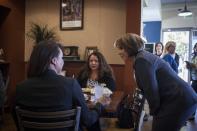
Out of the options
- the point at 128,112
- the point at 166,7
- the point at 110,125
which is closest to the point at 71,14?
the point at 110,125

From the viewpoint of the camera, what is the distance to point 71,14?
4.85m

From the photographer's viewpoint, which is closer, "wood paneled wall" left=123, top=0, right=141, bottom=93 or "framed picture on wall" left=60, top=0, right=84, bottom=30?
"wood paneled wall" left=123, top=0, right=141, bottom=93

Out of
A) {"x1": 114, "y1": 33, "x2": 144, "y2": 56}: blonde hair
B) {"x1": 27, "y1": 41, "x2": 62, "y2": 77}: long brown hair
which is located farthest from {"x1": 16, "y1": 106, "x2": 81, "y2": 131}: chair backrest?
{"x1": 114, "y1": 33, "x2": 144, "y2": 56}: blonde hair

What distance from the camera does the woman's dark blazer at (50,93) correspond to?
4.75 feet

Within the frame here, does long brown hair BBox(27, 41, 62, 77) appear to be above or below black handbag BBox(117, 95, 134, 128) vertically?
above

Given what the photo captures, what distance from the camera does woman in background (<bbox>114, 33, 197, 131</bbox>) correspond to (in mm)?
1851

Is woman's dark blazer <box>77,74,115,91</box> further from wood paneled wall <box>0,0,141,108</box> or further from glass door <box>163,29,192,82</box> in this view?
glass door <box>163,29,192,82</box>

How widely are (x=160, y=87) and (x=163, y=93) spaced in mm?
48

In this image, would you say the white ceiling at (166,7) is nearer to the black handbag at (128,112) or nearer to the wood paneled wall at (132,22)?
the wood paneled wall at (132,22)

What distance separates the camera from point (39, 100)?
4.78ft

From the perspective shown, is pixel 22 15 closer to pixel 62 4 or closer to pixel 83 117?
pixel 62 4

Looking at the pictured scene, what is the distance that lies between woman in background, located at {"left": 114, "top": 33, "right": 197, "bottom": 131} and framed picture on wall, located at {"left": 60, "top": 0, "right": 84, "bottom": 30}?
9.98ft

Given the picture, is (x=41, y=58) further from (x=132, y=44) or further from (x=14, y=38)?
(x=14, y=38)

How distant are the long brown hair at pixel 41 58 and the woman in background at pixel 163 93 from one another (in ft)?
2.15
